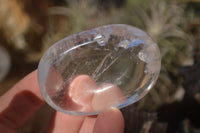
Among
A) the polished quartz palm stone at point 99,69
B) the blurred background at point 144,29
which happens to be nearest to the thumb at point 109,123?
the polished quartz palm stone at point 99,69

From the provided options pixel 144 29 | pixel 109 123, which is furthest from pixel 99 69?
pixel 144 29

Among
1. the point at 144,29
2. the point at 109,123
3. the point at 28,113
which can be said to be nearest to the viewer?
the point at 109,123

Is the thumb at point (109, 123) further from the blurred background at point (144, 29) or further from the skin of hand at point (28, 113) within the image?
the blurred background at point (144, 29)

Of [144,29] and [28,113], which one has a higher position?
[28,113]

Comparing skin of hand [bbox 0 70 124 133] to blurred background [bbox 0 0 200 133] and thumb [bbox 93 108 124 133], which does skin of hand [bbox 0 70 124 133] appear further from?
blurred background [bbox 0 0 200 133]

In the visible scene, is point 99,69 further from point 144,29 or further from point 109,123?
point 144,29

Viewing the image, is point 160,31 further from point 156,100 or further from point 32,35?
point 32,35

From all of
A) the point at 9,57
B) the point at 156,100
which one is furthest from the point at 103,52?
the point at 9,57
